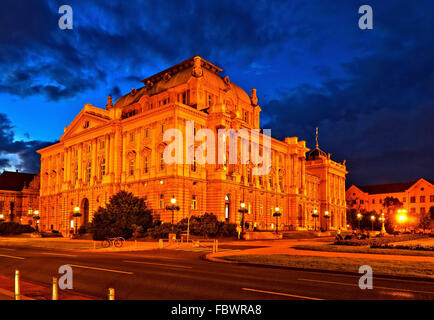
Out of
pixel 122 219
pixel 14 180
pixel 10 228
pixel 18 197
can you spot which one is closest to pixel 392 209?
pixel 122 219

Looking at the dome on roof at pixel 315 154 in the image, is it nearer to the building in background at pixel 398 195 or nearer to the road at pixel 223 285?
the building in background at pixel 398 195

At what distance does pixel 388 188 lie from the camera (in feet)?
438

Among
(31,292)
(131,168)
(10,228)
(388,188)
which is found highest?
(131,168)

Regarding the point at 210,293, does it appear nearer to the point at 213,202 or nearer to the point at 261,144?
the point at 213,202

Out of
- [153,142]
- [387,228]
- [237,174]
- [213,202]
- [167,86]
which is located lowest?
[387,228]

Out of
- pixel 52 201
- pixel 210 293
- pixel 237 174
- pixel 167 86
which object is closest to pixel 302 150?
pixel 237 174

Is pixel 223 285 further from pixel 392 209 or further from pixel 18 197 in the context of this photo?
pixel 392 209

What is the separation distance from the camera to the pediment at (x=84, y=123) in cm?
7088

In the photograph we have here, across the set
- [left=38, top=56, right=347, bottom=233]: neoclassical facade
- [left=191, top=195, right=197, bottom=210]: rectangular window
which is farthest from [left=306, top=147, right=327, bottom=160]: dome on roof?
[left=191, top=195, right=197, bottom=210]: rectangular window

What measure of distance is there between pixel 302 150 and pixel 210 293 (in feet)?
253

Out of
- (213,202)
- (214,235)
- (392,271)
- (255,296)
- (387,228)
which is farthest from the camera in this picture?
(387,228)

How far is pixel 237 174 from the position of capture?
6369 centimetres

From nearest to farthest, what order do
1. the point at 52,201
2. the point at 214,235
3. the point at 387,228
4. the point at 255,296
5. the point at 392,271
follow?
1. the point at 255,296
2. the point at 392,271
3. the point at 214,235
4. the point at 52,201
5. the point at 387,228

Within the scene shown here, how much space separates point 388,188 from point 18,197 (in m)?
113
